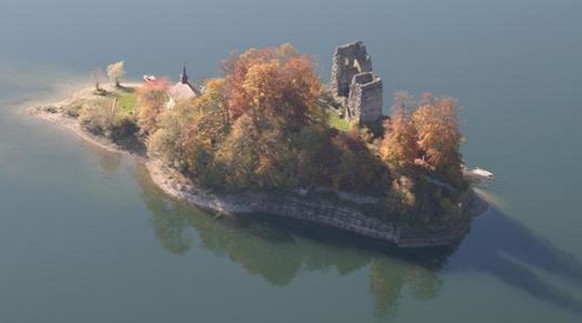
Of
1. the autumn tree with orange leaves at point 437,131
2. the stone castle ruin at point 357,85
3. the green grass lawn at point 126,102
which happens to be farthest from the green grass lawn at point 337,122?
the green grass lawn at point 126,102

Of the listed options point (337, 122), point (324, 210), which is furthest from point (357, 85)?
point (324, 210)

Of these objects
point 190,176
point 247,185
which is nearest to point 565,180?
point 247,185

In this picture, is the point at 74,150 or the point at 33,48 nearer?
the point at 74,150

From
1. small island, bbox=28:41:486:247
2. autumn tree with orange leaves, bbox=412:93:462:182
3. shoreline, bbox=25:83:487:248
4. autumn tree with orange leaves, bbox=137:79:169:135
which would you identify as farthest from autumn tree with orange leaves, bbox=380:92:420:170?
autumn tree with orange leaves, bbox=137:79:169:135

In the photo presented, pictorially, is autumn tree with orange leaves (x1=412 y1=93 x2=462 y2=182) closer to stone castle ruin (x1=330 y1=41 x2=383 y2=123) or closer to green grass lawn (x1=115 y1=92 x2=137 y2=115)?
stone castle ruin (x1=330 y1=41 x2=383 y2=123)

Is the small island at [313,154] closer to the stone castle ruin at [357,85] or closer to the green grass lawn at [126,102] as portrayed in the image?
the stone castle ruin at [357,85]

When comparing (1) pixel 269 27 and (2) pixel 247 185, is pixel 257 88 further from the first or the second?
(1) pixel 269 27
